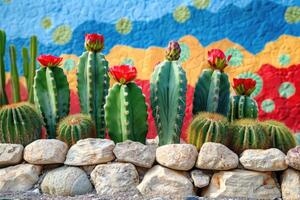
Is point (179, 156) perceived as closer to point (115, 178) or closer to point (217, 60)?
point (115, 178)

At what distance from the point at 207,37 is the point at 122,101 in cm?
161

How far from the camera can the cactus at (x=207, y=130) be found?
8.29 ft

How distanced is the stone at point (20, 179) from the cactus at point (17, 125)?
22 cm

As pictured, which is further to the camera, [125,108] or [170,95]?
[170,95]

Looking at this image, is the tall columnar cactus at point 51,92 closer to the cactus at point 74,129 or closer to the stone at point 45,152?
the cactus at point 74,129

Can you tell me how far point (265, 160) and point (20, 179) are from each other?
119 centimetres

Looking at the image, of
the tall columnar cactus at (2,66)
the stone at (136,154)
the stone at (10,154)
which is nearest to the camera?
the stone at (136,154)

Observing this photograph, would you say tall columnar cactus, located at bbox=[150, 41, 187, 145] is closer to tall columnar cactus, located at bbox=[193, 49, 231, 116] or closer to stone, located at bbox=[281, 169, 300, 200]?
tall columnar cactus, located at bbox=[193, 49, 231, 116]

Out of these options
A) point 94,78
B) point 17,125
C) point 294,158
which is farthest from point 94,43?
point 294,158


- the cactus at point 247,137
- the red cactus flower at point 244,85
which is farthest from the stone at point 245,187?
the red cactus flower at point 244,85

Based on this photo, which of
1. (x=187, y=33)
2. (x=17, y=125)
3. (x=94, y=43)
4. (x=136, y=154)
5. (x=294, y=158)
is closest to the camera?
(x=294, y=158)

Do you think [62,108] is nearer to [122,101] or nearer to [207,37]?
[122,101]

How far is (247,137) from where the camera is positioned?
254cm

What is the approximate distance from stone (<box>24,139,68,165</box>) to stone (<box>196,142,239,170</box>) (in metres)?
0.68
